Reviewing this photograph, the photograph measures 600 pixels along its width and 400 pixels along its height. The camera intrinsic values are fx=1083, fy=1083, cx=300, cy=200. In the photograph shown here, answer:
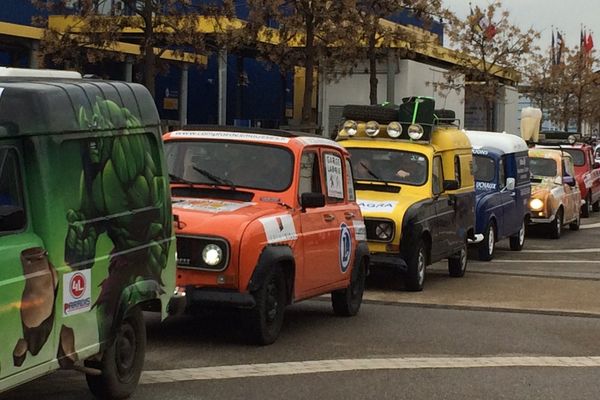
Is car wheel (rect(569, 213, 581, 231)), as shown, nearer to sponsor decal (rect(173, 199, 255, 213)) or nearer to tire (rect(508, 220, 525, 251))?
tire (rect(508, 220, 525, 251))

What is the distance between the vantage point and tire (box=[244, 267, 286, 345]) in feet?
30.7

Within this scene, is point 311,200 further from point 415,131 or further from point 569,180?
point 569,180

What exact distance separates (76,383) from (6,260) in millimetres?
2310

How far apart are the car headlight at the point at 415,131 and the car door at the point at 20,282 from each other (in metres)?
9.89

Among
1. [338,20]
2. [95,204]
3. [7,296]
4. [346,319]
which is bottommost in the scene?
[346,319]

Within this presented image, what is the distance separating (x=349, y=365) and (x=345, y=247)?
2669 millimetres

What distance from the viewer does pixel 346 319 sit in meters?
11.9

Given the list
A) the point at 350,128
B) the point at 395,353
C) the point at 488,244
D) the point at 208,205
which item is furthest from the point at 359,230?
the point at 488,244

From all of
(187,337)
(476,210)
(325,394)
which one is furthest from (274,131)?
(476,210)

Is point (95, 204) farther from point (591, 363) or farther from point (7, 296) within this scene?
point (591, 363)

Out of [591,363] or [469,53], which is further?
[469,53]

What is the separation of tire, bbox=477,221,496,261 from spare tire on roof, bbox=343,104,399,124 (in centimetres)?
416

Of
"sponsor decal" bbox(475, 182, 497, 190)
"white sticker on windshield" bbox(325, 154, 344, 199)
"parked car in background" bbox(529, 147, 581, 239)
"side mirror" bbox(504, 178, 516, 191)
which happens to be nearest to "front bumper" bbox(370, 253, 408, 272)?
"white sticker on windshield" bbox(325, 154, 344, 199)

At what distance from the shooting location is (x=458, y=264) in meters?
16.9
